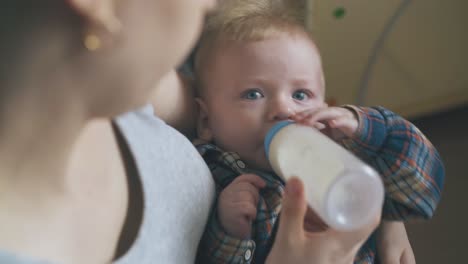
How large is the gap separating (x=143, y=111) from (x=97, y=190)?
7.9 inches

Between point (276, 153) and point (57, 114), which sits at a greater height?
point (57, 114)

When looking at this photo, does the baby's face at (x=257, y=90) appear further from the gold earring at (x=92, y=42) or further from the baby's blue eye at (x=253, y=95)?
the gold earring at (x=92, y=42)

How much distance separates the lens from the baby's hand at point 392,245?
89 cm

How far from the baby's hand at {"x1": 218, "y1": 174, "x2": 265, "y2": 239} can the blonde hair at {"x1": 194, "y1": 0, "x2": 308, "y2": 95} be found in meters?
0.31

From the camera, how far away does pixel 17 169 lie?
0.48 metres

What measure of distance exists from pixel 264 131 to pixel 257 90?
3.2 inches

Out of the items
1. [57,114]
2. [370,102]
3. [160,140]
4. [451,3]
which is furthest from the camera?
[370,102]

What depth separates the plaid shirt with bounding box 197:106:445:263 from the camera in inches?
32.1

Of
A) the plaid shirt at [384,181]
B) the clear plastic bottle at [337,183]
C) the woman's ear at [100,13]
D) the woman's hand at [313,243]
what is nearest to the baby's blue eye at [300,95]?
the plaid shirt at [384,181]

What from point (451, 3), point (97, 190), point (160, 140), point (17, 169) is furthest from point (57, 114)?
point (451, 3)

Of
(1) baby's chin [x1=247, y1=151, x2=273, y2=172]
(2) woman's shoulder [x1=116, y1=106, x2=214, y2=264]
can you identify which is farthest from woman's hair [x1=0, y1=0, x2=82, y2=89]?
(1) baby's chin [x1=247, y1=151, x2=273, y2=172]

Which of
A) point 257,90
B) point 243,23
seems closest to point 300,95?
point 257,90

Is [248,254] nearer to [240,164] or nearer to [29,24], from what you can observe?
[240,164]

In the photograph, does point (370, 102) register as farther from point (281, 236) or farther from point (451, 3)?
point (281, 236)
